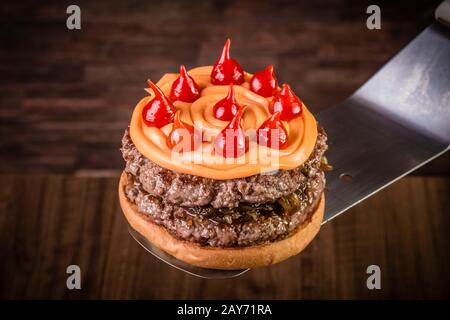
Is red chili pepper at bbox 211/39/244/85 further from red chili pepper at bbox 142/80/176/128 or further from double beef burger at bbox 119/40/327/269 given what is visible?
red chili pepper at bbox 142/80/176/128

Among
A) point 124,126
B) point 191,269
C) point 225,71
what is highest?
point 225,71

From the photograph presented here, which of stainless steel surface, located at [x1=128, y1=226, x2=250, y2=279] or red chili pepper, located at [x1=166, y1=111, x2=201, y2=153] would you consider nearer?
red chili pepper, located at [x1=166, y1=111, x2=201, y2=153]

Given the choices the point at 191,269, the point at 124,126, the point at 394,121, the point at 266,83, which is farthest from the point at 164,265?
the point at 124,126

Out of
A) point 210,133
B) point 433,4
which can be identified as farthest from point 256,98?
point 433,4

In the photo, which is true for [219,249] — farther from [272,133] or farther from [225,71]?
[225,71]

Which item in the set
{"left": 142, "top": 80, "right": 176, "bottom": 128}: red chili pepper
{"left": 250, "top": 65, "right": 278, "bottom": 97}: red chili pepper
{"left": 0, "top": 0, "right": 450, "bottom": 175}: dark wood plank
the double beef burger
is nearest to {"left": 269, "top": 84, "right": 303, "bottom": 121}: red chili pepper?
the double beef burger

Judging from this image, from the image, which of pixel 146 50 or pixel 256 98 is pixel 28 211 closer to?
pixel 256 98
